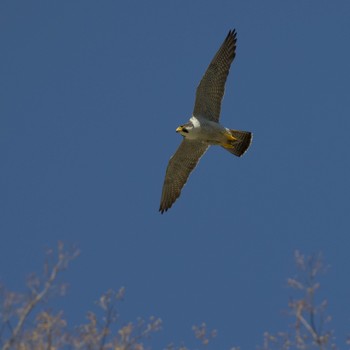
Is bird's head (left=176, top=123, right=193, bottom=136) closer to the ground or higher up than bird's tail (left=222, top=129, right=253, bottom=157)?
closer to the ground

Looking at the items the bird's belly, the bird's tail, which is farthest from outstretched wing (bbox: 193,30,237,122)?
the bird's tail

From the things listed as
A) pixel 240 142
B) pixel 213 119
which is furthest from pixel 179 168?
pixel 213 119

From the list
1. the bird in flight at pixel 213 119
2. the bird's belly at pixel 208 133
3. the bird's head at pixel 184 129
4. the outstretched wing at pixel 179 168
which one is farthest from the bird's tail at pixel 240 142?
the bird's head at pixel 184 129

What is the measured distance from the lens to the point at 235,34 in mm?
15703

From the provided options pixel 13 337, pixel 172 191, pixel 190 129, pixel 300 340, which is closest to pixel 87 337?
pixel 13 337

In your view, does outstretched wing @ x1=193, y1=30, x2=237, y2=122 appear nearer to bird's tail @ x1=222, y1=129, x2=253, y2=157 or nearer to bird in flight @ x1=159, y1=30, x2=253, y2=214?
bird in flight @ x1=159, y1=30, x2=253, y2=214

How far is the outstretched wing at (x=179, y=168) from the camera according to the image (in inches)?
651

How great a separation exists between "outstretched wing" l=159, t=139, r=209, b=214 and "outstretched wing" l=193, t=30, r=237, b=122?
92 centimetres

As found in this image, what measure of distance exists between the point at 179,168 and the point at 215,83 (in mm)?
2282

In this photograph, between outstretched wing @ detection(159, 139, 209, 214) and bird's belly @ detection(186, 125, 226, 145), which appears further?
outstretched wing @ detection(159, 139, 209, 214)

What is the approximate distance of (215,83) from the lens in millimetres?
15445

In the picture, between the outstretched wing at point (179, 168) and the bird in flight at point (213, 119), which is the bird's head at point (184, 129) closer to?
the bird in flight at point (213, 119)

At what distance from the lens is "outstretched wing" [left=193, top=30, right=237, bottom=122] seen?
50.4 feet

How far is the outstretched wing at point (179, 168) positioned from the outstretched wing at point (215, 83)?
3.02 feet
